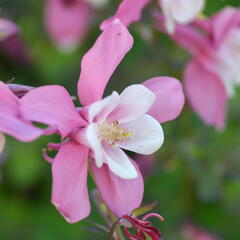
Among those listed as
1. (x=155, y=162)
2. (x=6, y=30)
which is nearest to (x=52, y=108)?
(x=6, y=30)

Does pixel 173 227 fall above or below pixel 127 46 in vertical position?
below

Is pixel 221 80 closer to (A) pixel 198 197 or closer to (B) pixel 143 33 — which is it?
(B) pixel 143 33

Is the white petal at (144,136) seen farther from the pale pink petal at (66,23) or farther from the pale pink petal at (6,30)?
the pale pink petal at (66,23)

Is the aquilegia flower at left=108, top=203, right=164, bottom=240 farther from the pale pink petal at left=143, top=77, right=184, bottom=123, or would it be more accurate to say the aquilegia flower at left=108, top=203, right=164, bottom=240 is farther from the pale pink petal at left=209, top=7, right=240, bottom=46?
the pale pink petal at left=209, top=7, right=240, bottom=46

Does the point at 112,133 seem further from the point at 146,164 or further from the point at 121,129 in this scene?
the point at 146,164

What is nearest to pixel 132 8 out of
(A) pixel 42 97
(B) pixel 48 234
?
(A) pixel 42 97

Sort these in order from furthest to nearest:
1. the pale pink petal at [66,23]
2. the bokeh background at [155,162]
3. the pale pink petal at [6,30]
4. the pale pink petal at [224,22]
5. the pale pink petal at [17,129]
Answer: the pale pink petal at [66,23] < the bokeh background at [155,162] < the pale pink petal at [224,22] < the pale pink petal at [6,30] < the pale pink petal at [17,129]

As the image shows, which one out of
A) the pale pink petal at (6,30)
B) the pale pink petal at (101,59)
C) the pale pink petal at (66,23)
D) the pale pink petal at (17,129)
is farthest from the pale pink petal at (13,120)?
the pale pink petal at (66,23)
